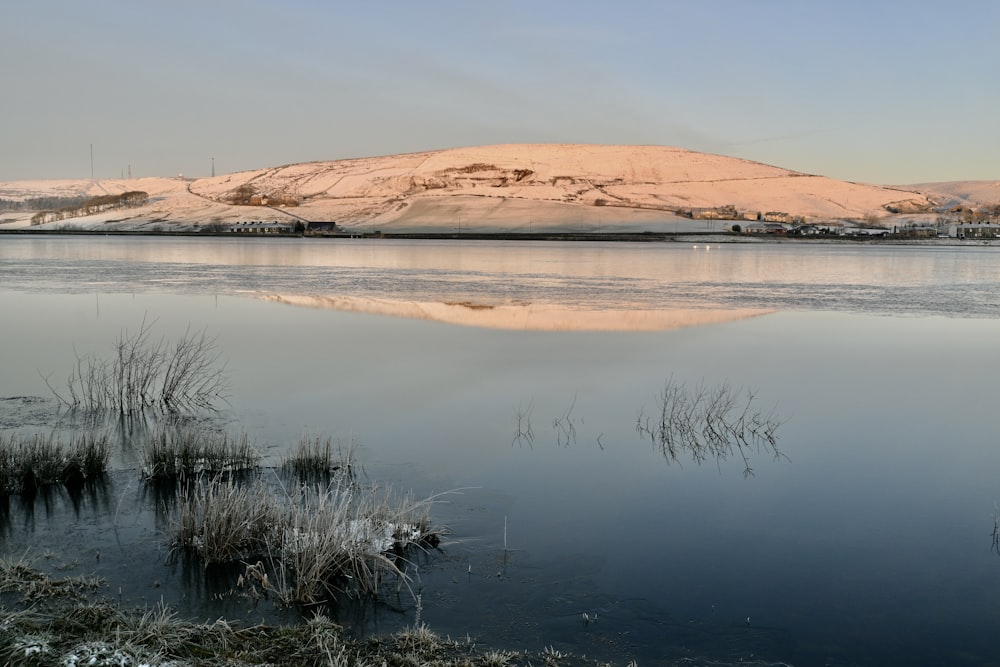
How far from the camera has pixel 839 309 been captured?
23188 mm

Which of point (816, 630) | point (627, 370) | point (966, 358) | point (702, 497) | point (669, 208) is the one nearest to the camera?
point (816, 630)

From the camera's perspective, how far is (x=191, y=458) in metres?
7.77

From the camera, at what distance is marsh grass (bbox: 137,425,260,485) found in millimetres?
7594

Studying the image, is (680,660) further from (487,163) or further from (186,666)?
(487,163)

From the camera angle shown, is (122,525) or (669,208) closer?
(122,525)

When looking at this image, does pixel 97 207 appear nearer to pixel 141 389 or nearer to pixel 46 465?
pixel 141 389

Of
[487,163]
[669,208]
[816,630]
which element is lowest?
[816,630]

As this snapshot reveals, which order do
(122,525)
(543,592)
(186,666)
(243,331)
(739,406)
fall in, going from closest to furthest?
(186,666) → (543,592) → (122,525) → (739,406) → (243,331)

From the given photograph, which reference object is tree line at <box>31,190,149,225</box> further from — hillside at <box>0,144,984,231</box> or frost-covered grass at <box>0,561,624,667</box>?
frost-covered grass at <box>0,561,624,667</box>

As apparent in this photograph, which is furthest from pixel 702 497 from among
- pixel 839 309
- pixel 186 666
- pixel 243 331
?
pixel 839 309

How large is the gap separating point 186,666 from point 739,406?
8.43m

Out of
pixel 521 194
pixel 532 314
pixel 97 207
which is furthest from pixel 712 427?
pixel 97 207

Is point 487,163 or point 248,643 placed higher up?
point 487,163

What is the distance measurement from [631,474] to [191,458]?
4145 mm
